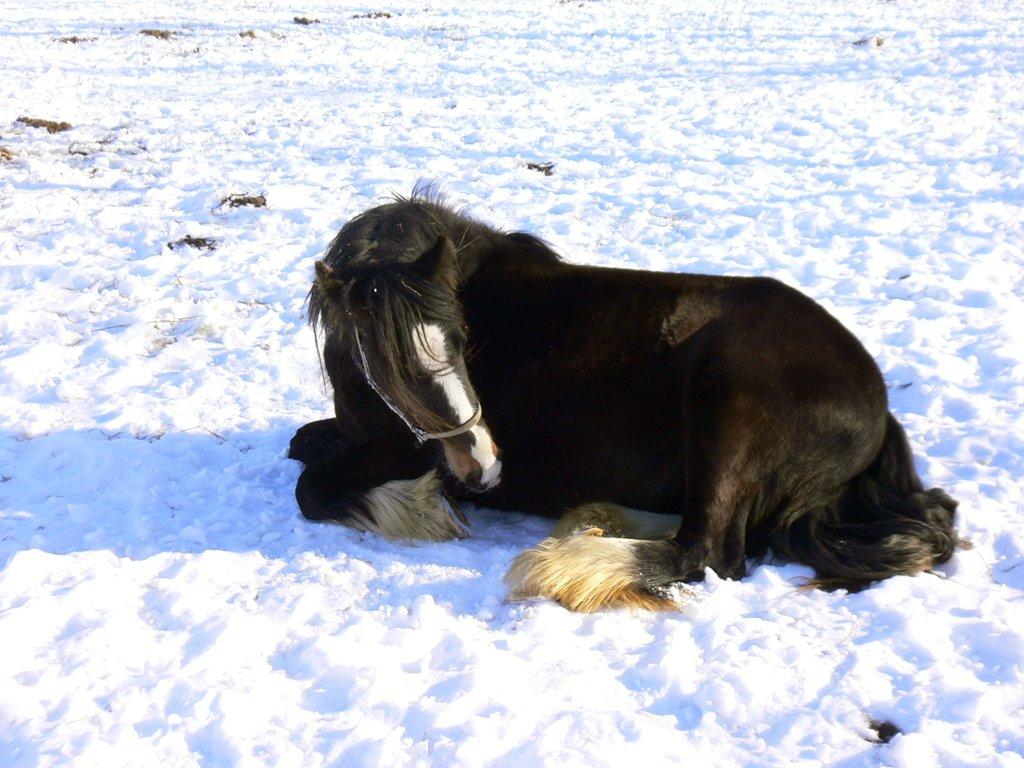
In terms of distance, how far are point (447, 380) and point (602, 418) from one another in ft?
2.22

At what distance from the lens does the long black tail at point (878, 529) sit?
2.73 m

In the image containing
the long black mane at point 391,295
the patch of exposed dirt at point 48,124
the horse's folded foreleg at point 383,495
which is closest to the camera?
the long black mane at point 391,295

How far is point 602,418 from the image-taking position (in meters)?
3.15

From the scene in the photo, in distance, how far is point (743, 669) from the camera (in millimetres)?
2316

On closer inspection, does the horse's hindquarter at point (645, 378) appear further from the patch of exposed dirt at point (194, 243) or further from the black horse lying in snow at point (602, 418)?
the patch of exposed dirt at point (194, 243)

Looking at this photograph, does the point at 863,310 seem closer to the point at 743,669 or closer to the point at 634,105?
the point at 743,669

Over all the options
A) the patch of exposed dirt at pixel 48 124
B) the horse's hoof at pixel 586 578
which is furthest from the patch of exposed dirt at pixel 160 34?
the horse's hoof at pixel 586 578

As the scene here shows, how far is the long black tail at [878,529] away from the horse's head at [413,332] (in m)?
1.21

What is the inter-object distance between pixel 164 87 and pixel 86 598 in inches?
416

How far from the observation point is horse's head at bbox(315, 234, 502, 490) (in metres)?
2.68

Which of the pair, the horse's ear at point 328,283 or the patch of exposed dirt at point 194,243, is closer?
the horse's ear at point 328,283

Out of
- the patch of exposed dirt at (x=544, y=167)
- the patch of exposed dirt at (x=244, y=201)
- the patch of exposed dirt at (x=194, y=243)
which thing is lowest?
the patch of exposed dirt at (x=194, y=243)

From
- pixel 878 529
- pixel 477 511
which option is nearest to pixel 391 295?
pixel 477 511

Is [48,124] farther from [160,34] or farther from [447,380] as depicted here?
[447,380]
